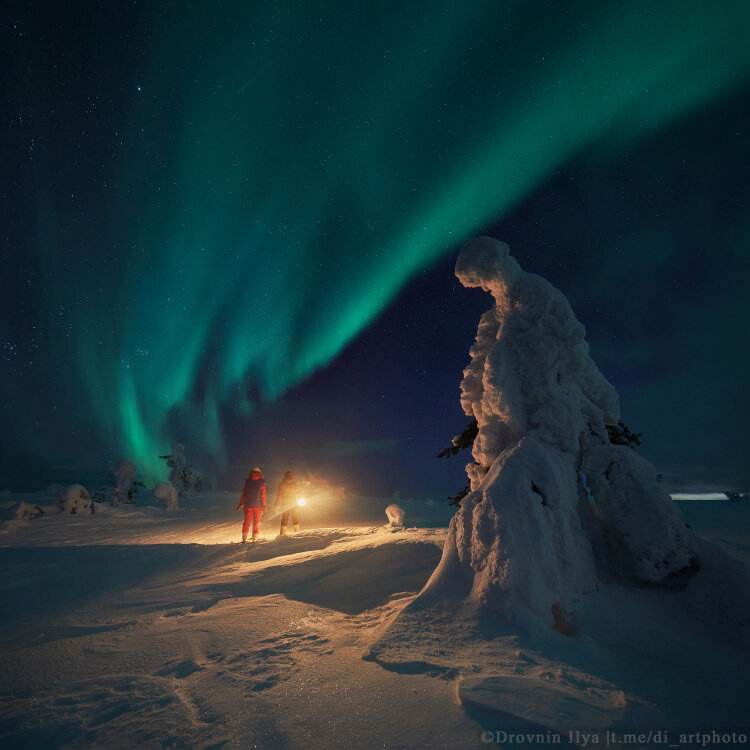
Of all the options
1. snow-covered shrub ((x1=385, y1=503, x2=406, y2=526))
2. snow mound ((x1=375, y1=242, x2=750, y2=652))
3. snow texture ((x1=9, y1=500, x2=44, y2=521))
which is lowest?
snow texture ((x1=9, y1=500, x2=44, y2=521))

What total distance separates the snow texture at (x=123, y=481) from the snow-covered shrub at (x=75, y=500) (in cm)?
588

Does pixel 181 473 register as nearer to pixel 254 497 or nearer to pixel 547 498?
pixel 254 497

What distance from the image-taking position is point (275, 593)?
5.00 metres

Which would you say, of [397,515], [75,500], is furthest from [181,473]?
[397,515]

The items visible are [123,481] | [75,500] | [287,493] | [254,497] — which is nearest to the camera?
[254,497]

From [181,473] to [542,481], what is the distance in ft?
101

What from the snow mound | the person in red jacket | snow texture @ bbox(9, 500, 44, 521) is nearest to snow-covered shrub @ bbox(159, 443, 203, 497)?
snow texture @ bbox(9, 500, 44, 521)

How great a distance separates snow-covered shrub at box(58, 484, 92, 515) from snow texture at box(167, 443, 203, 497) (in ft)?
32.6

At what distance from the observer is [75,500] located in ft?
57.3

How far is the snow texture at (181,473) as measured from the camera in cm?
2831

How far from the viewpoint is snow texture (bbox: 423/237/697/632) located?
3.88 m

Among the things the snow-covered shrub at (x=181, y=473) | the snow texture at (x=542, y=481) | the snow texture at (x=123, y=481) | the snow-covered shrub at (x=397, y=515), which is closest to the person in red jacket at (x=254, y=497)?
the snow-covered shrub at (x=397, y=515)

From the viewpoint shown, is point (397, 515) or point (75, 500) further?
point (75, 500)

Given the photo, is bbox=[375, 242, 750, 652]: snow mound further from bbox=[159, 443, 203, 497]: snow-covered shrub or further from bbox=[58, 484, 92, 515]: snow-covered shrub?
bbox=[159, 443, 203, 497]: snow-covered shrub
